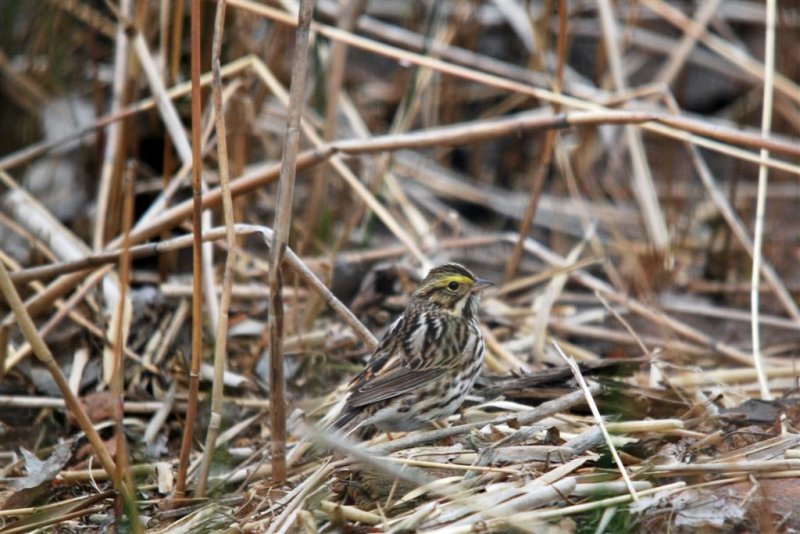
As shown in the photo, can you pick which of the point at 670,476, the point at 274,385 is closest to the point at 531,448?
the point at 670,476

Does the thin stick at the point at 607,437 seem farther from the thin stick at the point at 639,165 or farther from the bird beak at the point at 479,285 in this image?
the thin stick at the point at 639,165

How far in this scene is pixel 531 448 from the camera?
4.03m

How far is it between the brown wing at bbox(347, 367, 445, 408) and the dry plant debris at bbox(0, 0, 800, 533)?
219 mm

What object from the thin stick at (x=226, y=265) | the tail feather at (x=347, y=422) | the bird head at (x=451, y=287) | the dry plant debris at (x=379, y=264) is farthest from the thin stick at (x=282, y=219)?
the bird head at (x=451, y=287)

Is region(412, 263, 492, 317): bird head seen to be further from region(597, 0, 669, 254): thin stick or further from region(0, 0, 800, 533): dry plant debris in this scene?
region(597, 0, 669, 254): thin stick

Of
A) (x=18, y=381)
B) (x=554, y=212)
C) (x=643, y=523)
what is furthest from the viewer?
(x=554, y=212)

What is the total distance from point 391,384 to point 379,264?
1.92 m

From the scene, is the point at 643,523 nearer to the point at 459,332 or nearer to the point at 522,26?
the point at 459,332

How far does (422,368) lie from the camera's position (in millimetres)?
4680

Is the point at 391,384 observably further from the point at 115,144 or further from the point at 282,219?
the point at 115,144

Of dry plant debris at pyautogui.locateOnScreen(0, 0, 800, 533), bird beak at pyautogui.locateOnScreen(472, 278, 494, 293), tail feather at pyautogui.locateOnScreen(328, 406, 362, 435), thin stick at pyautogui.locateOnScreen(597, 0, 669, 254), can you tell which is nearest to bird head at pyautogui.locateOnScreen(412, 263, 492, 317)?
bird beak at pyautogui.locateOnScreen(472, 278, 494, 293)

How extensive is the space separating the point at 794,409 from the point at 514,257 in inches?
82.5

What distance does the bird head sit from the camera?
5.03 meters

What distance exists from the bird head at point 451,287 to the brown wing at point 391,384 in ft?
1.60
